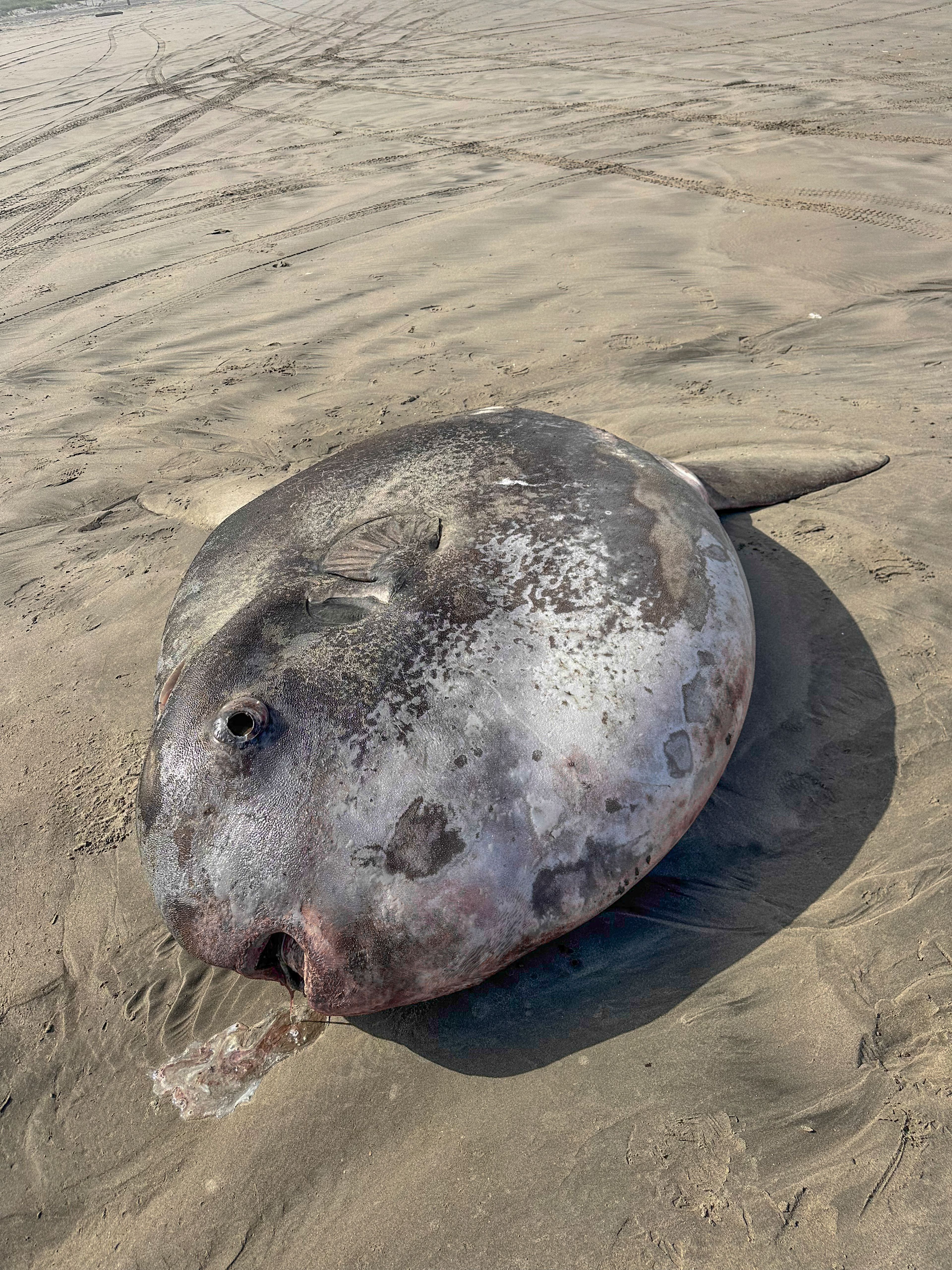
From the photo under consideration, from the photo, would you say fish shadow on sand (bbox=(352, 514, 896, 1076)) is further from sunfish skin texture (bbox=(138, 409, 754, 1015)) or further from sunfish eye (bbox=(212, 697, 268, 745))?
sunfish eye (bbox=(212, 697, 268, 745))

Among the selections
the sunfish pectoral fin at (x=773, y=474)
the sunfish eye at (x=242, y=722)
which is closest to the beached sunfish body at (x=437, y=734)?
the sunfish eye at (x=242, y=722)

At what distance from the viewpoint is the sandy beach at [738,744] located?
1.77 metres

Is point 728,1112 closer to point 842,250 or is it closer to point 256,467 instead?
point 256,467

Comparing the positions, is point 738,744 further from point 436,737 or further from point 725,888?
point 436,737

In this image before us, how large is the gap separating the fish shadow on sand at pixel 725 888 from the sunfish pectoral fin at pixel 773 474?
0.88m

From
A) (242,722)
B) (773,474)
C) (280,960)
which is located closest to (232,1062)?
(280,960)

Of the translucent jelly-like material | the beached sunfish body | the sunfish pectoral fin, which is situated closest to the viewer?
the beached sunfish body

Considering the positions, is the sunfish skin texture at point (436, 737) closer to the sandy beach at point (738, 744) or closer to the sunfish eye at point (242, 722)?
the sunfish eye at point (242, 722)

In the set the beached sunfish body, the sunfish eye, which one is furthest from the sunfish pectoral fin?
the sunfish eye

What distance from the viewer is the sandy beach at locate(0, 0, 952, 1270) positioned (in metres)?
1.77

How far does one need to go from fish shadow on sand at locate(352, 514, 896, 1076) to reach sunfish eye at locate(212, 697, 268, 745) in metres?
0.87

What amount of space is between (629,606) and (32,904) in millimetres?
2041

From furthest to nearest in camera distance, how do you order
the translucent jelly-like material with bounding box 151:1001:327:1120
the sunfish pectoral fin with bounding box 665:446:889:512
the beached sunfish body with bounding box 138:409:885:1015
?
the sunfish pectoral fin with bounding box 665:446:889:512 < the translucent jelly-like material with bounding box 151:1001:327:1120 < the beached sunfish body with bounding box 138:409:885:1015

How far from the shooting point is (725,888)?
7.32ft
